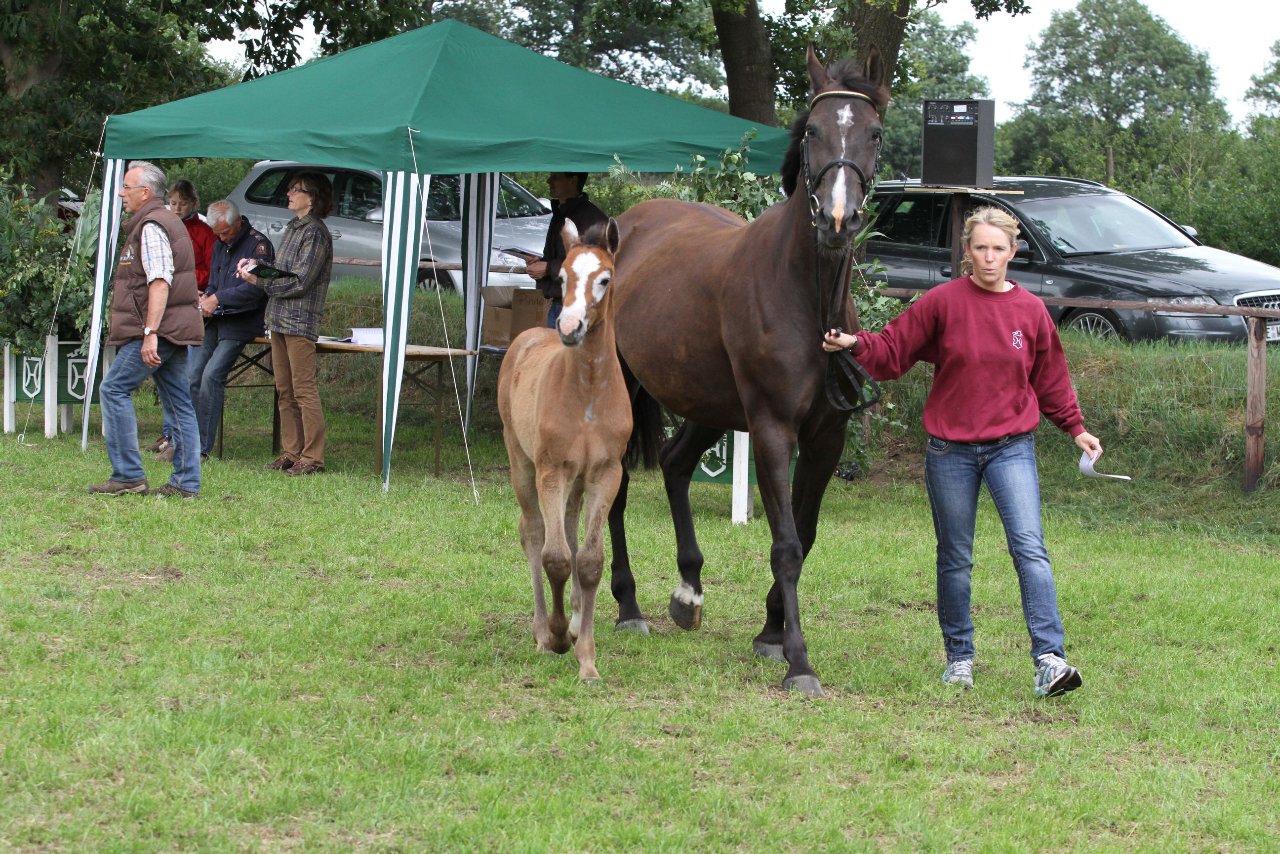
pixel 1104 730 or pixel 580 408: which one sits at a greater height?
pixel 580 408

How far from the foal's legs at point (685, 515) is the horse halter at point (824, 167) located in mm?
1752

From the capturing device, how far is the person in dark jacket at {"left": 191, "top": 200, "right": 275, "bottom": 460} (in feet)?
37.6

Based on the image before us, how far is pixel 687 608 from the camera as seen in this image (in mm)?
6703

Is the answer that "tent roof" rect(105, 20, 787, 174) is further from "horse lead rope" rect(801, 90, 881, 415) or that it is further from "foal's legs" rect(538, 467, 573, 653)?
"foal's legs" rect(538, 467, 573, 653)

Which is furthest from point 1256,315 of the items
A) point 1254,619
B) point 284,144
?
point 284,144

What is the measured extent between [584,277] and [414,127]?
5076mm

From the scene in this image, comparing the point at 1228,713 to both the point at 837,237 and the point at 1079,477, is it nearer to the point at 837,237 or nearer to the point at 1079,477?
the point at 837,237

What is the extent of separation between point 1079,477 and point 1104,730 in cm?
609

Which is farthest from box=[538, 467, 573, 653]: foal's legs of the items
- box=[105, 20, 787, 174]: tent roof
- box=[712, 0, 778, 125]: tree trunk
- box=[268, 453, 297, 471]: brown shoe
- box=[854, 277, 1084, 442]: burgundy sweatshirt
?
box=[712, 0, 778, 125]: tree trunk

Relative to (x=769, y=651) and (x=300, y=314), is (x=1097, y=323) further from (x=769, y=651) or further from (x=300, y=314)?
(x=769, y=651)

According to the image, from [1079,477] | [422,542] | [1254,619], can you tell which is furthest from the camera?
[1079,477]

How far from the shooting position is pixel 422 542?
8484 mm

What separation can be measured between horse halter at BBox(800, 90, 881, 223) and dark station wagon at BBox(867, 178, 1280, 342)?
5.87 m

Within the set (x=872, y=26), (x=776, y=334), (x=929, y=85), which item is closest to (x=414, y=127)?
(x=872, y=26)
